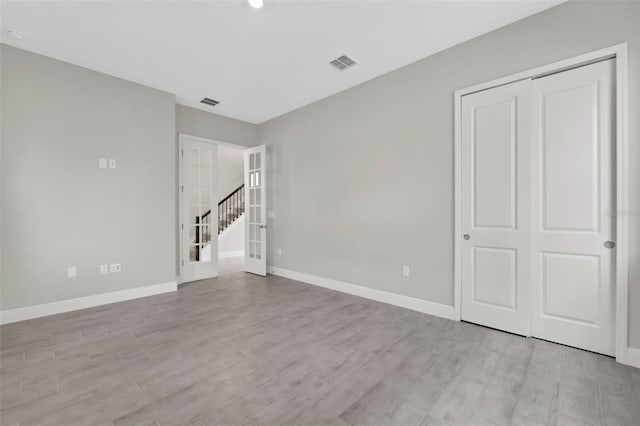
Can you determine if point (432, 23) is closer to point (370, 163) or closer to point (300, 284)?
point (370, 163)

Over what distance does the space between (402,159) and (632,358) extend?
2.72m

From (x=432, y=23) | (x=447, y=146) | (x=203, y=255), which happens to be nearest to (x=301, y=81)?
(x=432, y=23)

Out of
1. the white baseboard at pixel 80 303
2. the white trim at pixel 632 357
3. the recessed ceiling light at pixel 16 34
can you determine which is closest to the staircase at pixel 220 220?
the white baseboard at pixel 80 303

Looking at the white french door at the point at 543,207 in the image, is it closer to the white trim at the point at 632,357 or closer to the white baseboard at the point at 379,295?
the white trim at the point at 632,357

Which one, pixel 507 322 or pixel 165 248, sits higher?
pixel 165 248

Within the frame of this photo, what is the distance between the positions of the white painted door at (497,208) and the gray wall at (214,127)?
4231 millimetres

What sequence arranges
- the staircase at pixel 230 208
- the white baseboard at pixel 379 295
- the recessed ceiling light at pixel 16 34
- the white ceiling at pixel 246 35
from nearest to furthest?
1. the white ceiling at pixel 246 35
2. the recessed ceiling light at pixel 16 34
3. the white baseboard at pixel 379 295
4. the staircase at pixel 230 208

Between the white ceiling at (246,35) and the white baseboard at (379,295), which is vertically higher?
the white ceiling at (246,35)

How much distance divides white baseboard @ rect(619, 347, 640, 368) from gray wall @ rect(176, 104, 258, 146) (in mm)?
5994

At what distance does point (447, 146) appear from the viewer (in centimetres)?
314

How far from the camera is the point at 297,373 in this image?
2.07 meters

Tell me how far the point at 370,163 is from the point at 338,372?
2735 mm

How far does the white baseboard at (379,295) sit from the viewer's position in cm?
318

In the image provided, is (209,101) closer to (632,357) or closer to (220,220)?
(220,220)
